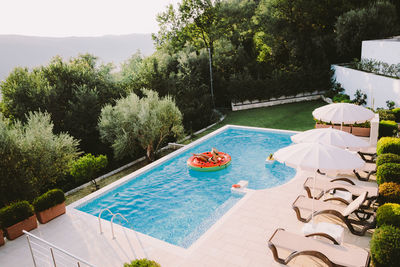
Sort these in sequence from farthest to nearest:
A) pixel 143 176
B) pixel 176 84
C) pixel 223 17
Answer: pixel 223 17 → pixel 176 84 → pixel 143 176

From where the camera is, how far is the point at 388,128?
12.7 meters

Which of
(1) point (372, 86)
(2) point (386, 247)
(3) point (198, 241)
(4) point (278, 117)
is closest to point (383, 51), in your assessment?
(1) point (372, 86)

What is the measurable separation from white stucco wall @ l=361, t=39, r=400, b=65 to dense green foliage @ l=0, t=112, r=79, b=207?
2108cm

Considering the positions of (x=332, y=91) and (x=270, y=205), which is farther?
(x=332, y=91)

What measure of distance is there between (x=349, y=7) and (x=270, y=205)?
2758 cm

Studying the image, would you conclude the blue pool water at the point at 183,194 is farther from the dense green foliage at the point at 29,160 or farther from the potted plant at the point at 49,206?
the dense green foliage at the point at 29,160

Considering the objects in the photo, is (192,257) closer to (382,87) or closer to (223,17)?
(382,87)

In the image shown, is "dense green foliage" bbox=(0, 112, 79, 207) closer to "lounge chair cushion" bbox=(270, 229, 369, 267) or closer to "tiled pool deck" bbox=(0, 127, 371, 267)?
"tiled pool deck" bbox=(0, 127, 371, 267)

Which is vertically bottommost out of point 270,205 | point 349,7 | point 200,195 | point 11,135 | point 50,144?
point 200,195

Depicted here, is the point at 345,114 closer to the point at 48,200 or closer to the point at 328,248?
the point at 328,248

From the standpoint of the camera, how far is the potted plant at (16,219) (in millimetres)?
8359

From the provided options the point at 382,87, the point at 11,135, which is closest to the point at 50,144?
the point at 11,135

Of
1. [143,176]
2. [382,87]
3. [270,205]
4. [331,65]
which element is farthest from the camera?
[331,65]

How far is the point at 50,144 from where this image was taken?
11.7 meters
